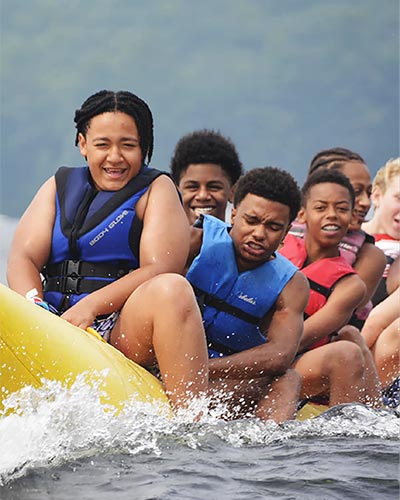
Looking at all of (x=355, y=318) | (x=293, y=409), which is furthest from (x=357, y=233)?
(x=293, y=409)

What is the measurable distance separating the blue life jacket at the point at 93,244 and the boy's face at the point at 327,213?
138cm

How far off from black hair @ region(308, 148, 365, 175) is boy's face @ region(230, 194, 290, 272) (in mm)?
1789

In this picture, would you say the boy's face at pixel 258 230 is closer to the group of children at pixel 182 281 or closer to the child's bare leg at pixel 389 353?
the group of children at pixel 182 281

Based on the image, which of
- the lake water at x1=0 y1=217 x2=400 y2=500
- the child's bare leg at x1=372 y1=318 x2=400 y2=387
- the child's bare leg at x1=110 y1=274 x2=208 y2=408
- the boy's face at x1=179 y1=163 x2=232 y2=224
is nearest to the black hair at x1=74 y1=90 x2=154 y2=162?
the child's bare leg at x1=110 y1=274 x2=208 y2=408

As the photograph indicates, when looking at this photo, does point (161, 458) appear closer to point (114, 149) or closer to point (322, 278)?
point (114, 149)

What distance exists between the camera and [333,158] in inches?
237

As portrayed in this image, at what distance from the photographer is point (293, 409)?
3889mm

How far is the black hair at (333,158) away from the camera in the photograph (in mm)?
5965

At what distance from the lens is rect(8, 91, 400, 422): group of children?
3389 mm

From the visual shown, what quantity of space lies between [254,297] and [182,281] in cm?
79

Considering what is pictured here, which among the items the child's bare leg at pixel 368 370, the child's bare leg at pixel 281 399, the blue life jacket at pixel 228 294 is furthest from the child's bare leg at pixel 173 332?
the child's bare leg at pixel 368 370

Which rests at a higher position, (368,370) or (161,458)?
(368,370)

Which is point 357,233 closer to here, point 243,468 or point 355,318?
point 355,318

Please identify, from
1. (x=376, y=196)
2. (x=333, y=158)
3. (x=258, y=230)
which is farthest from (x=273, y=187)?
(x=376, y=196)
